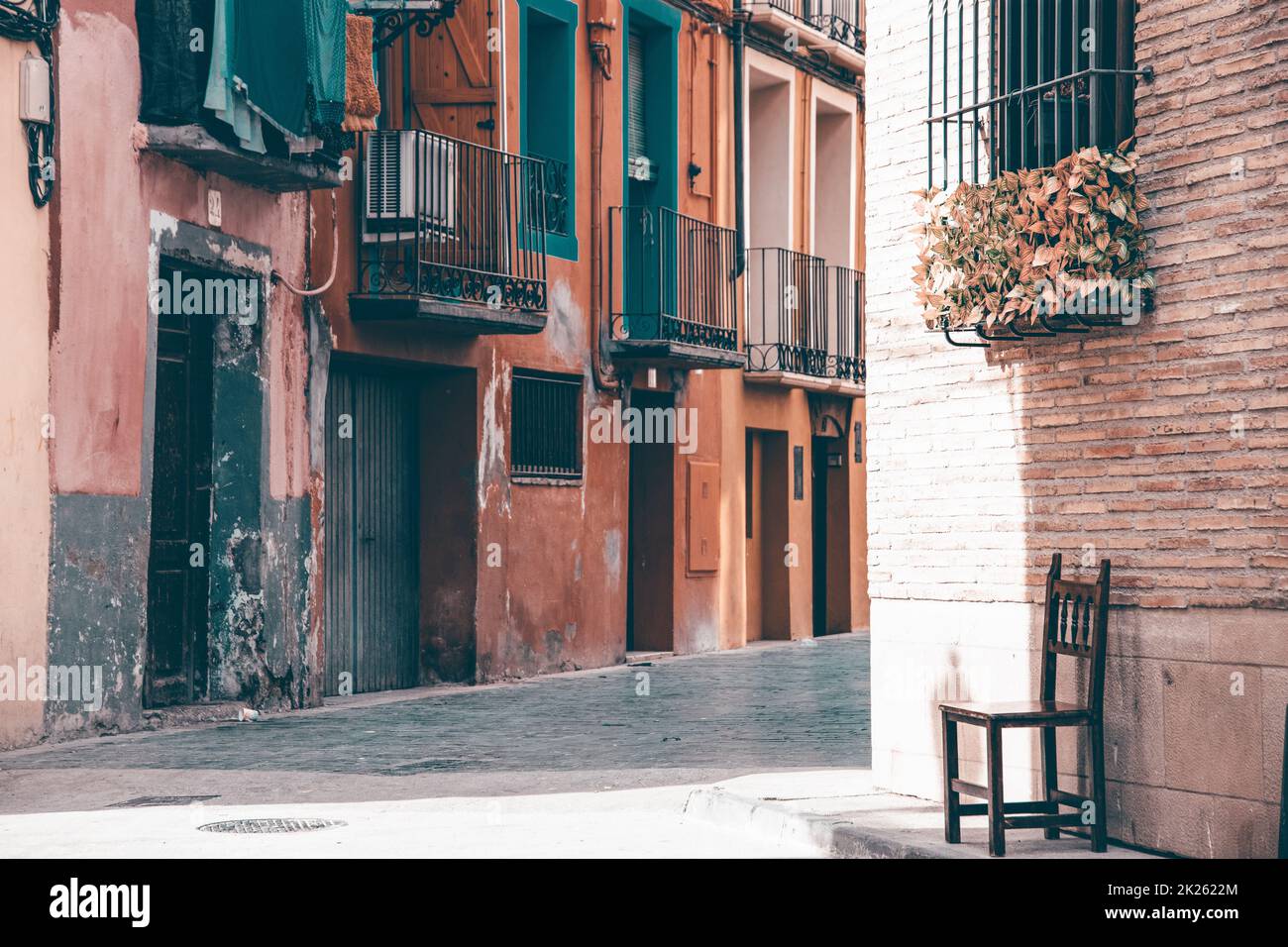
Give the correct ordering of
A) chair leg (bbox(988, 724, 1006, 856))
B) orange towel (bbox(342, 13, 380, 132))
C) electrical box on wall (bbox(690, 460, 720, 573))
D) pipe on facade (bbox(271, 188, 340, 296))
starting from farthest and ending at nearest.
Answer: electrical box on wall (bbox(690, 460, 720, 573))
pipe on facade (bbox(271, 188, 340, 296))
orange towel (bbox(342, 13, 380, 132))
chair leg (bbox(988, 724, 1006, 856))

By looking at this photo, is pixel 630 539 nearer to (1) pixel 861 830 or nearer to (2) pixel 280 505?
(2) pixel 280 505

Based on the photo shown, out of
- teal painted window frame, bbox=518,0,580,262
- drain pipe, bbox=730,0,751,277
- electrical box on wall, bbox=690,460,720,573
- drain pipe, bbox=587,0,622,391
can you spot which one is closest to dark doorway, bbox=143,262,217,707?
teal painted window frame, bbox=518,0,580,262

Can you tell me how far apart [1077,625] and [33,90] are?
7.67m

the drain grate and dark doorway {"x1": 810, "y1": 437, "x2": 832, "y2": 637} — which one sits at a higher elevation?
dark doorway {"x1": 810, "y1": 437, "x2": 832, "y2": 637}

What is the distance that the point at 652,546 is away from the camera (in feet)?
70.1

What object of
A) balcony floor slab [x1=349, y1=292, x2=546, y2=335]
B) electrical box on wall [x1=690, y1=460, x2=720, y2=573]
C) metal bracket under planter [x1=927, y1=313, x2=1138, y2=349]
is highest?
balcony floor slab [x1=349, y1=292, x2=546, y2=335]

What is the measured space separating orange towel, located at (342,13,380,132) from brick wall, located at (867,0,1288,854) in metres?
6.73

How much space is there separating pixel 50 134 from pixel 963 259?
647 centimetres

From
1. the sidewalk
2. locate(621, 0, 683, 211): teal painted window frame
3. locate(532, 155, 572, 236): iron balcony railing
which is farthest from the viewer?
locate(621, 0, 683, 211): teal painted window frame

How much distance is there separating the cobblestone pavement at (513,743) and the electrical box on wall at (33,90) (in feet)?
13.4

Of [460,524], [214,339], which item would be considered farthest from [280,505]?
[460,524]

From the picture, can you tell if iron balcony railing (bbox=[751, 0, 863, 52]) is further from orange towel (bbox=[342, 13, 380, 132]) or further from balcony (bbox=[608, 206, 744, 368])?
orange towel (bbox=[342, 13, 380, 132])

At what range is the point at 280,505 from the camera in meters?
14.8

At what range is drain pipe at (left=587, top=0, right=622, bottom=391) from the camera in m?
19.7
